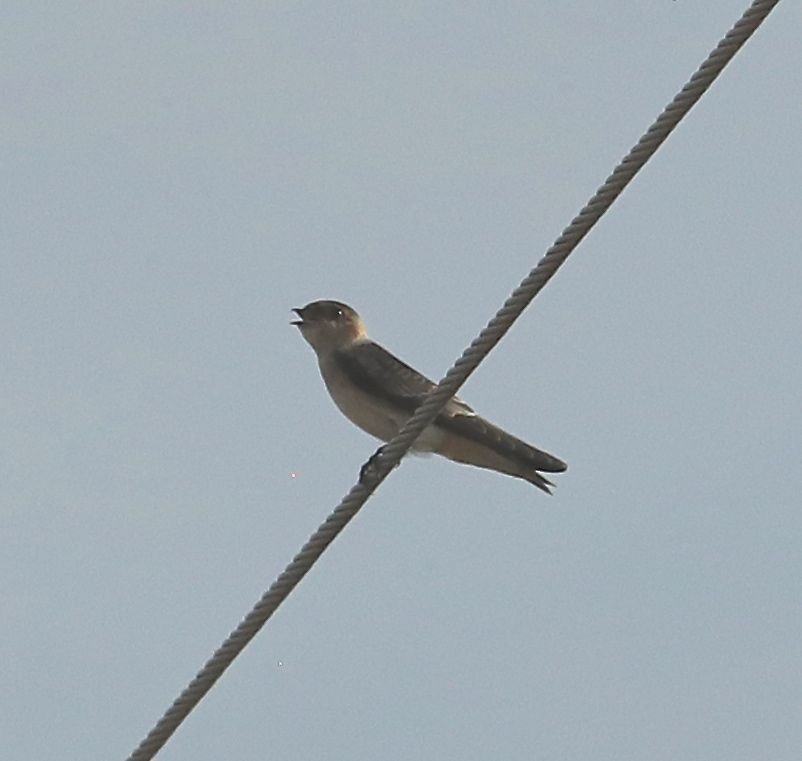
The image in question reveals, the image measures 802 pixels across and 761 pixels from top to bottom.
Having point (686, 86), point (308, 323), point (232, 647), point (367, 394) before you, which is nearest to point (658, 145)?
point (686, 86)

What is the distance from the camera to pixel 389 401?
37.0 feet

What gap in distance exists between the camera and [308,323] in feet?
40.4

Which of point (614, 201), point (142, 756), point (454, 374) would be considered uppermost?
point (614, 201)

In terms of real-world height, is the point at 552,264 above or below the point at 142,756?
above

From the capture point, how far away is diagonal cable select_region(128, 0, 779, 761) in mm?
6500

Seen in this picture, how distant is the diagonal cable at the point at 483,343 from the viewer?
650cm

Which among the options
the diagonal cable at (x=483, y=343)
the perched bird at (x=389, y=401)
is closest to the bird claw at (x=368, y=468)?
the perched bird at (x=389, y=401)

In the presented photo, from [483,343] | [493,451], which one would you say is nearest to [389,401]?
[493,451]

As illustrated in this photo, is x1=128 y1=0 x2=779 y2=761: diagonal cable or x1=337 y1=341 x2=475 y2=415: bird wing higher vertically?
x1=337 y1=341 x2=475 y2=415: bird wing

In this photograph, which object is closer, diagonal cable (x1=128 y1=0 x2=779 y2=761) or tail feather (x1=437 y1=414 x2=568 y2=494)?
diagonal cable (x1=128 y1=0 x2=779 y2=761)

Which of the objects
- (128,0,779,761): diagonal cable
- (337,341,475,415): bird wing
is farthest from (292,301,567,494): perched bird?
(128,0,779,761): diagonal cable

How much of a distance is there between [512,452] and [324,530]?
3369 millimetres

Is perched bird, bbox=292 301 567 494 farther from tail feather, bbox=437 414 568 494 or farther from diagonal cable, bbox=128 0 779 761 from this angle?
diagonal cable, bbox=128 0 779 761

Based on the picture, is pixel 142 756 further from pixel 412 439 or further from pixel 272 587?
pixel 412 439
